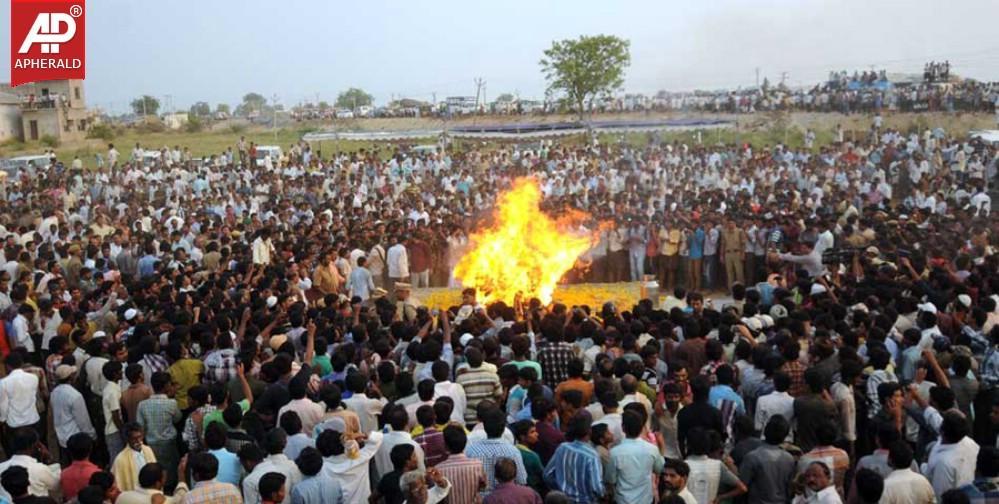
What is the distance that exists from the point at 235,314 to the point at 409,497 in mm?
5911

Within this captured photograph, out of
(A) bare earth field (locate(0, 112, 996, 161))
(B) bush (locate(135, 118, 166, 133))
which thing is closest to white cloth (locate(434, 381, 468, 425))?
(A) bare earth field (locate(0, 112, 996, 161))

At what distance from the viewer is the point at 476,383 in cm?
860

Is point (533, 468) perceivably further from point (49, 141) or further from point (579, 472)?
point (49, 141)

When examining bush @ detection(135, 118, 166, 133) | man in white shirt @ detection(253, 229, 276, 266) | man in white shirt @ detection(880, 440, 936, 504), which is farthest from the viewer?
bush @ detection(135, 118, 166, 133)

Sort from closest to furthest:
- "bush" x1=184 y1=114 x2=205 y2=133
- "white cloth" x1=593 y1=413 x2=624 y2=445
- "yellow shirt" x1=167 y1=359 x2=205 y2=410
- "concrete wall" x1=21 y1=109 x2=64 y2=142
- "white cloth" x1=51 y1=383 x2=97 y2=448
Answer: "white cloth" x1=593 y1=413 x2=624 y2=445 < "white cloth" x1=51 y1=383 x2=97 y2=448 < "yellow shirt" x1=167 y1=359 x2=205 y2=410 < "concrete wall" x1=21 y1=109 x2=64 y2=142 < "bush" x1=184 y1=114 x2=205 y2=133

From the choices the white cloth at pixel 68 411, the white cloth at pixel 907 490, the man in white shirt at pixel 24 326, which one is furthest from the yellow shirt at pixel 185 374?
the white cloth at pixel 907 490

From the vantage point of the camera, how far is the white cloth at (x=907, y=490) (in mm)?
6363

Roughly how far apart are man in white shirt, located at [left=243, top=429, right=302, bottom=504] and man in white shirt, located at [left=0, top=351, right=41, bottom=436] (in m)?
3.89

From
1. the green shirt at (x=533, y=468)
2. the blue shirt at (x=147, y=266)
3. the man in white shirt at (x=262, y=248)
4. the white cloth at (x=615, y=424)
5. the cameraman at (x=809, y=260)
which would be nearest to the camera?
the green shirt at (x=533, y=468)

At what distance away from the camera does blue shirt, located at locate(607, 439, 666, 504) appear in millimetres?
6812

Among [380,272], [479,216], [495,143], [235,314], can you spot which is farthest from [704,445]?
[495,143]

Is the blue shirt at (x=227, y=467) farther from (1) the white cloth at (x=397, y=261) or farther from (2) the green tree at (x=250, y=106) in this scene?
(2) the green tree at (x=250, y=106)

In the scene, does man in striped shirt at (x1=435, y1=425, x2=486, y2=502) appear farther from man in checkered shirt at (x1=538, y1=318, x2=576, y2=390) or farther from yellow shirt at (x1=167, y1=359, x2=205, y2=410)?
yellow shirt at (x1=167, y1=359, x2=205, y2=410)

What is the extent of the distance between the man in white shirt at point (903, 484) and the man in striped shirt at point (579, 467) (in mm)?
2005
